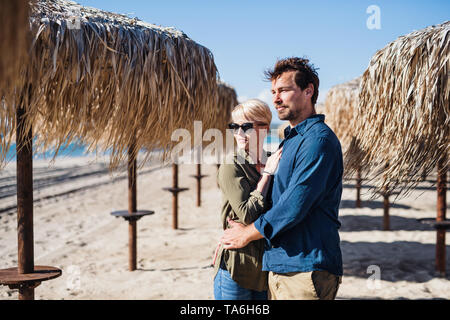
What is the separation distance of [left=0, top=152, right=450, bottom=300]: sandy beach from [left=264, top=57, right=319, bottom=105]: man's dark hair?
4.13 ft

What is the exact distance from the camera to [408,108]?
90.7 inches

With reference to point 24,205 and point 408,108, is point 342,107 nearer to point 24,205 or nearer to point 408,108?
point 408,108

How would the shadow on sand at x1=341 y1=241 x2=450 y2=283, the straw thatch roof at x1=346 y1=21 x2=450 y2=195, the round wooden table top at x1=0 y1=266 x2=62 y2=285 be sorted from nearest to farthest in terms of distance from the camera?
1. the round wooden table top at x1=0 y1=266 x2=62 y2=285
2. the straw thatch roof at x1=346 y1=21 x2=450 y2=195
3. the shadow on sand at x1=341 y1=241 x2=450 y2=283

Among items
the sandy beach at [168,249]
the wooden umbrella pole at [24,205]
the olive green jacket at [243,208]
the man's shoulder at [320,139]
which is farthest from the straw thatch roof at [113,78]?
the man's shoulder at [320,139]

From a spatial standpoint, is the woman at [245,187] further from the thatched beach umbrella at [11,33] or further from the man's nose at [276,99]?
the thatched beach umbrella at [11,33]

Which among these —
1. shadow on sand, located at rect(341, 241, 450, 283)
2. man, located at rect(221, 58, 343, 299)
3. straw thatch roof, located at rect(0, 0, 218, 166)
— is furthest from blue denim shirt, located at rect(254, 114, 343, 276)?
shadow on sand, located at rect(341, 241, 450, 283)

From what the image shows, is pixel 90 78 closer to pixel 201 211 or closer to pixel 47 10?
pixel 47 10

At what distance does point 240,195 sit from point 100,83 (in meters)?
1.53

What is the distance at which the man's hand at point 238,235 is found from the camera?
4.54 feet

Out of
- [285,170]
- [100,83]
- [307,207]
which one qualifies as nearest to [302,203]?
[307,207]

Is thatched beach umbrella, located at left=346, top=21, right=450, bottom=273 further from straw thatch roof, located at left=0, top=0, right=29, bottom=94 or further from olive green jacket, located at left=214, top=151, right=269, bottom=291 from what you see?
straw thatch roof, located at left=0, top=0, right=29, bottom=94

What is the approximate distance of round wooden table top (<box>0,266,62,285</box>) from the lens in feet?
6.28

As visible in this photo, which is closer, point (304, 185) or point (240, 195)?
point (304, 185)

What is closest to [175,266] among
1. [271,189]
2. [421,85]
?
[271,189]
